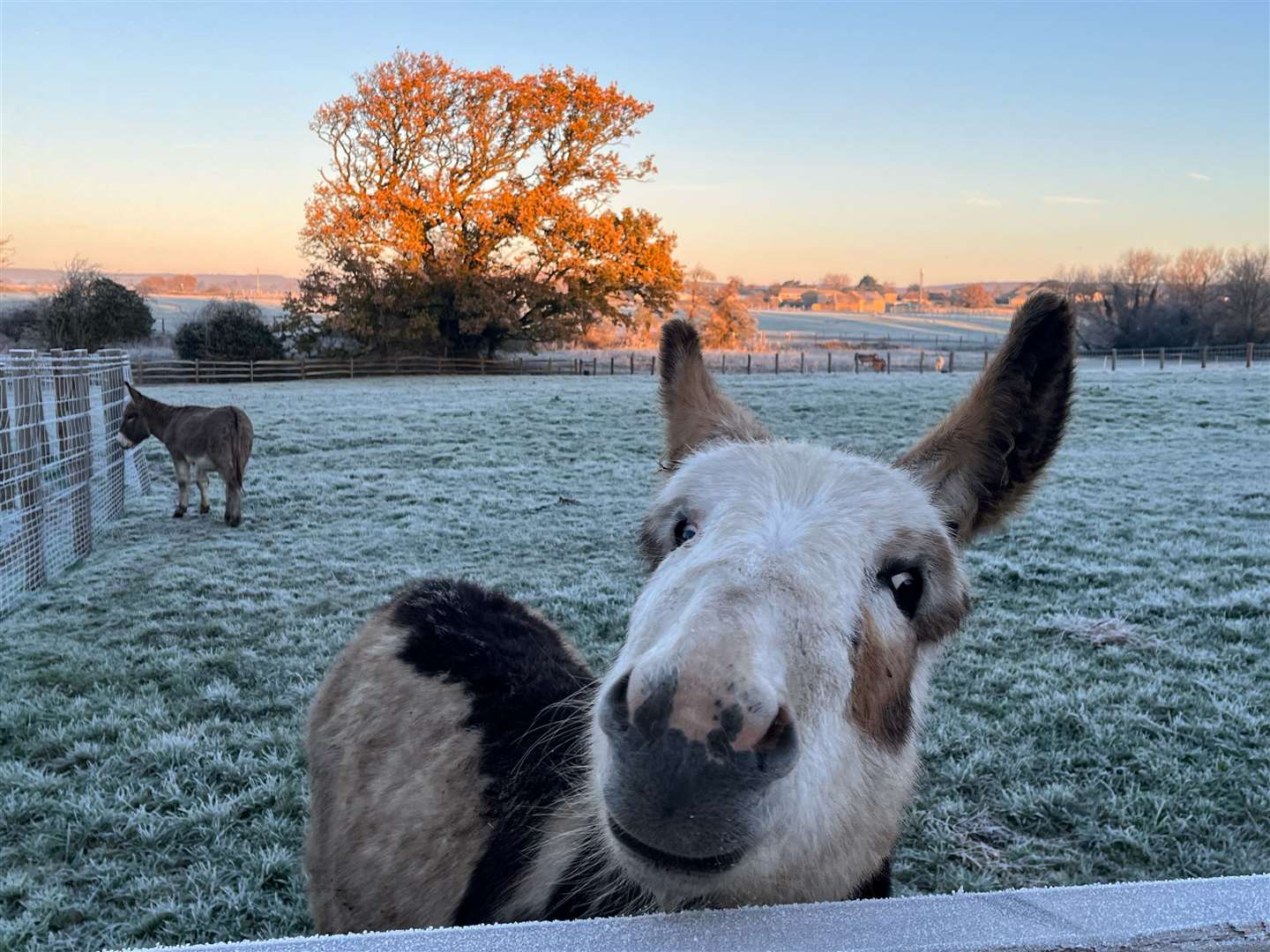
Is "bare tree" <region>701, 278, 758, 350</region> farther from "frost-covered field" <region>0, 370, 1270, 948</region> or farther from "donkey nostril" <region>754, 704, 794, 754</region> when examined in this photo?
"donkey nostril" <region>754, 704, 794, 754</region>

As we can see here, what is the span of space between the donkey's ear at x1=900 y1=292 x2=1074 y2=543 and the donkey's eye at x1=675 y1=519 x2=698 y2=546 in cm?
70

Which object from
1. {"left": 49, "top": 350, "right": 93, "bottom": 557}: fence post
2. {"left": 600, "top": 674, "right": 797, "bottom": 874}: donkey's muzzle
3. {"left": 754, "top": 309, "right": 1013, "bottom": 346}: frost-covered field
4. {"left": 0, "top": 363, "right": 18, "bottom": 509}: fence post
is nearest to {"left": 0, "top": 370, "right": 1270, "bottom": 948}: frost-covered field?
{"left": 49, "top": 350, "right": 93, "bottom": 557}: fence post

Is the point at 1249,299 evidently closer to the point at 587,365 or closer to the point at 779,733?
the point at 587,365

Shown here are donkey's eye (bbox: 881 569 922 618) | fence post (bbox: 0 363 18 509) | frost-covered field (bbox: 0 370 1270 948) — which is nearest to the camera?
donkey's eye (bbox: 881 569 922 618)

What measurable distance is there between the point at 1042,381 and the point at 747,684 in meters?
1.46

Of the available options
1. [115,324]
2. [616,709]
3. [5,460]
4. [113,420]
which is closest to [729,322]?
[115,324]

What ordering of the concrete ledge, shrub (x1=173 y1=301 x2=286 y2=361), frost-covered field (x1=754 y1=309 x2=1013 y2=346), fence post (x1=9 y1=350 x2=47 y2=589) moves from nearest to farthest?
the concrete ledge < fence post (x1=9 y1=350 x2=47 y2=589) < shrub (x1=173 y1=301 x2=286 y2=361) < frost-covered field (x1=754 y1=309 x2=1013 y2=346)

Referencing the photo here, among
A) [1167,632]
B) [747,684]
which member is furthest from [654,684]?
[1167,632]

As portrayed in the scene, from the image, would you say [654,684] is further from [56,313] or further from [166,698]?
[56,313]

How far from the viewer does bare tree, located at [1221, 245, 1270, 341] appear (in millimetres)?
45812

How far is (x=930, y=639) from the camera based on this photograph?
6.50 feet

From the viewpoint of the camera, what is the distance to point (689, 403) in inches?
102

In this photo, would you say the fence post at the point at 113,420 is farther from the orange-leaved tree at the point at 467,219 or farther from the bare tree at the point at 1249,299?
the bare tree at the point at 1249,299

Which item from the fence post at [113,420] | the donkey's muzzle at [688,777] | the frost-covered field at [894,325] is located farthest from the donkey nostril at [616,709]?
the frost-covered field at [894,325]
